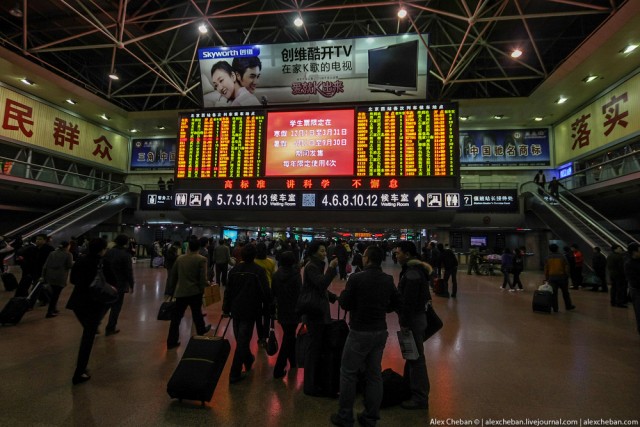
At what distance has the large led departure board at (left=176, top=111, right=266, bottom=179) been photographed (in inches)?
436

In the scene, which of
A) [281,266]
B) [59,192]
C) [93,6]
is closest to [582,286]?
[281,266]

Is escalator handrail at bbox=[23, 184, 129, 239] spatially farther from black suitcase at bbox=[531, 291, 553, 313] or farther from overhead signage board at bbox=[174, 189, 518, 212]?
black suitcase at bbox=[531, 291, 553, 313]

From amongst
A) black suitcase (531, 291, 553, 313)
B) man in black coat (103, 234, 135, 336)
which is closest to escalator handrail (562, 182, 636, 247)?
black suitcase (531, 291, 553, 313)

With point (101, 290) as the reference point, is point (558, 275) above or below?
below

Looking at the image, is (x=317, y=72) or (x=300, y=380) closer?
(x=300, y=380)

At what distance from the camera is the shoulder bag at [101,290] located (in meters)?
4.04

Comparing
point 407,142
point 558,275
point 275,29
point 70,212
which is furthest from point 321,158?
point 70,212

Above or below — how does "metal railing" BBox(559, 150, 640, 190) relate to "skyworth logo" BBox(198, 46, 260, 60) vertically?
below

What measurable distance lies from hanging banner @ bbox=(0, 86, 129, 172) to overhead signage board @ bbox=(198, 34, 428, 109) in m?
13.0

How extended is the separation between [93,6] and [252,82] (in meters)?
9.80

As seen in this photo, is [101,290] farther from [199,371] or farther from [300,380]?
[300,380]

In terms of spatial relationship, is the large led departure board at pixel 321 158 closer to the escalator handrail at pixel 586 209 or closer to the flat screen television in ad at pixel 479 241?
the escalator handrail at pixel 586 209

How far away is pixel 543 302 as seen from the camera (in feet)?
27.0

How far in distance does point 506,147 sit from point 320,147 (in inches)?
678
